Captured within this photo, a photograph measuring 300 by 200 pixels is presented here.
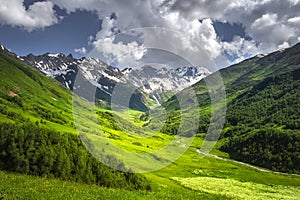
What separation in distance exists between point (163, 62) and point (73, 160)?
112 ft

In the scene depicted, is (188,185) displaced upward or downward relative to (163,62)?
downward

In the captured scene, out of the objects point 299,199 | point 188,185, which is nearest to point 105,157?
point 188,185

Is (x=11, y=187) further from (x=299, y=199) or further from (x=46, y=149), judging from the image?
(x=299, y=199)

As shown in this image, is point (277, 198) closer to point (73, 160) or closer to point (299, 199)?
point (299, 199)

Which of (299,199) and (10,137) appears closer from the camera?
(10,137)

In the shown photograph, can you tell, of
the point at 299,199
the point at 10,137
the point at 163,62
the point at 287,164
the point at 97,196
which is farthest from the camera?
the point at 287,164

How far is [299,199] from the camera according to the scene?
315 ft

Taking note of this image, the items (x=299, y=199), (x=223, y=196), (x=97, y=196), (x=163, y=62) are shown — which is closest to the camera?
(x=163, y=62)

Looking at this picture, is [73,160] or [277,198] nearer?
[73,160]

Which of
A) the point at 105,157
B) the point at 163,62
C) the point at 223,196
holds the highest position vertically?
the point at 163,62

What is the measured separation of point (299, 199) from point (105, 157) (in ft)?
205

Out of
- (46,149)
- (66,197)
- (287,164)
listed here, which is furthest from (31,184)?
(287,164)

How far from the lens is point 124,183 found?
63.9 metres

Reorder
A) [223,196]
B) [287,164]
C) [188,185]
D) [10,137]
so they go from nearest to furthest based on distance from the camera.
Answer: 1. [10,137]
2. [223,196]
3. [188,185]
4. [287,164]
